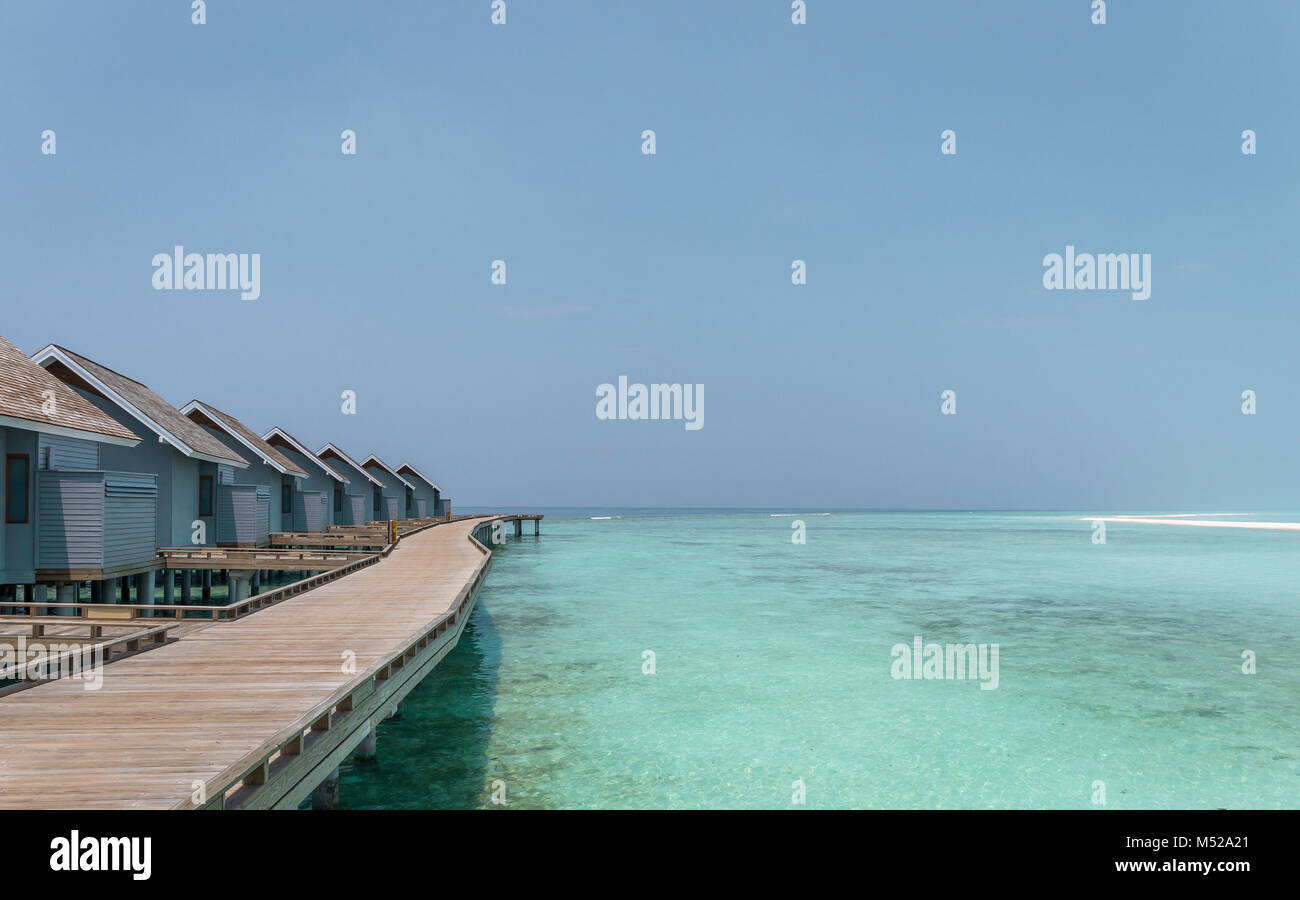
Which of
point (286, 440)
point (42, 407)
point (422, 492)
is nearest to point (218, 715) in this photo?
point (42, 407)

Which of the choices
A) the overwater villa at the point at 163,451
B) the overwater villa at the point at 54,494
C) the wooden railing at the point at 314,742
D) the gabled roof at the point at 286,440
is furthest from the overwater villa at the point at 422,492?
the wooden railing at the point at 314,742

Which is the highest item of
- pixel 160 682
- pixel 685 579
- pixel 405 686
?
pixel 160 682

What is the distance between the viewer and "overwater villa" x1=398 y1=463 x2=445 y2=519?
2441 inches

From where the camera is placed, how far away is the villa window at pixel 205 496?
85.1 feet

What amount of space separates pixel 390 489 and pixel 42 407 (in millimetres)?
40211

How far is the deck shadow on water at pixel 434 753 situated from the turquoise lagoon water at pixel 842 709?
0.04 meters

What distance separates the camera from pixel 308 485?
127 ft

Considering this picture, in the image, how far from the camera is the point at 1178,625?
73.8 feet

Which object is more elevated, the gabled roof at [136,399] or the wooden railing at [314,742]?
the gabled roof at [136,399]

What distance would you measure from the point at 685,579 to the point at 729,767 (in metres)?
25.2

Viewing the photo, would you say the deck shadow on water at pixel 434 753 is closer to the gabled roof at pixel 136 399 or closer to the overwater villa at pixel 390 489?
the gabled roof at pixel 136 399

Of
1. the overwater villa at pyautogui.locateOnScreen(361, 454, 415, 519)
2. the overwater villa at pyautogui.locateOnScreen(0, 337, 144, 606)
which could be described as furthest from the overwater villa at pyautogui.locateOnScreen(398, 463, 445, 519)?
the overwater villa at pyautogui.locateOnScreen(0, 337, 144, 606)
